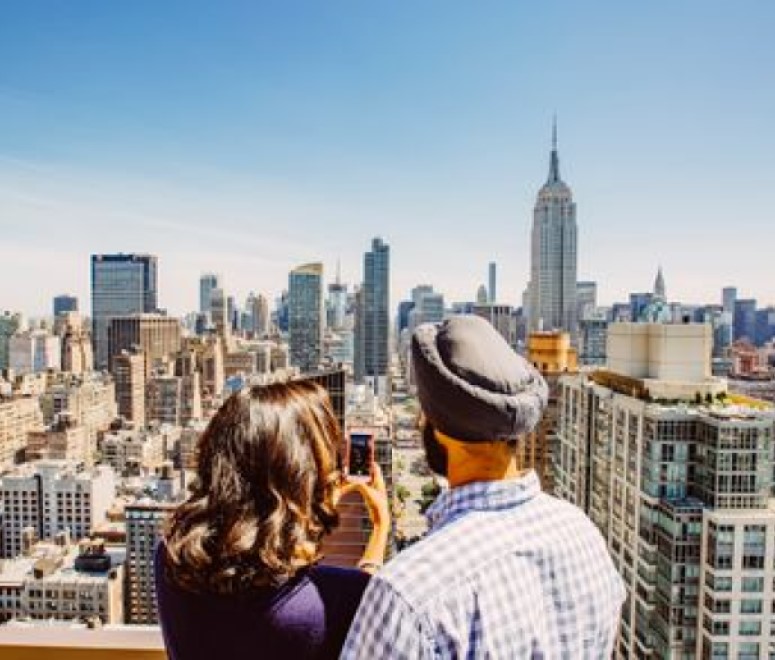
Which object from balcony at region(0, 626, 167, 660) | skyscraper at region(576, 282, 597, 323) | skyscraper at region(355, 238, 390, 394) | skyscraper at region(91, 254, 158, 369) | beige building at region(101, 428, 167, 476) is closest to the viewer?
balcony at region(0, 626, 167, 660)

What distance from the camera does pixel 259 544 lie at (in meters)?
0.71

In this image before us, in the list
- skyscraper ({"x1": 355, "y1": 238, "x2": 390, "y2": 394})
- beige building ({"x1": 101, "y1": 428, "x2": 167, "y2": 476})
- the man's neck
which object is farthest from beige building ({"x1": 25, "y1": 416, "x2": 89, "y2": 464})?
the man's neck

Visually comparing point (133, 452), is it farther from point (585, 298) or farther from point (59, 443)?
point (585, 298)

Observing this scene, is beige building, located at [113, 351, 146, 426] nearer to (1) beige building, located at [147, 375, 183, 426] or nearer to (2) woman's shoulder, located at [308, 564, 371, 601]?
(1) beige building, located at [147, 375, 183, 426]

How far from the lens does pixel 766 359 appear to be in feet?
120

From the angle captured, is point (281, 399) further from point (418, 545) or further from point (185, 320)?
point (185, 320)

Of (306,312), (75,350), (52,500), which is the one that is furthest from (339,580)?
(306,312)

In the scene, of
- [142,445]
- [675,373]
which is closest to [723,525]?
[675,373]

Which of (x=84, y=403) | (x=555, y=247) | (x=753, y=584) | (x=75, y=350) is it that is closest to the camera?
(x=753, y=584)

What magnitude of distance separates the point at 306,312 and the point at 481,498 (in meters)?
50.0

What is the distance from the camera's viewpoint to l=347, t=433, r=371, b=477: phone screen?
893 mm

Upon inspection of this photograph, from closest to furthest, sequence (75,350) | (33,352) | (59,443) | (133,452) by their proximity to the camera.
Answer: (133,452) → (59,443) → (75,350) → (33,352)

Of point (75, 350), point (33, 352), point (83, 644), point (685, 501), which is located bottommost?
point (33, 352)

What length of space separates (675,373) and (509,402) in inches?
316
